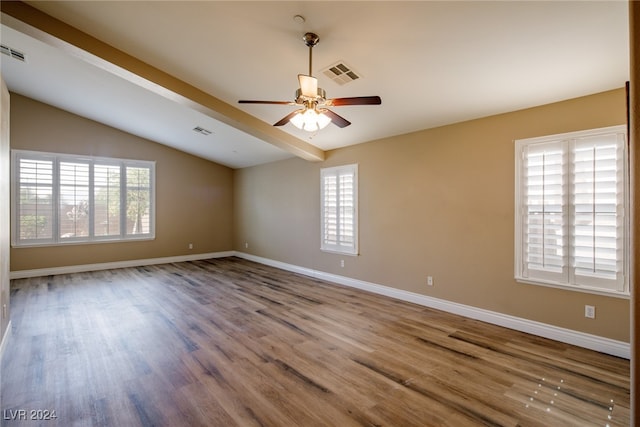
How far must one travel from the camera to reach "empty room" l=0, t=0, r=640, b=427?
231 cm

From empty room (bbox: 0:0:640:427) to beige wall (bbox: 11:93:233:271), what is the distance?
0.13m

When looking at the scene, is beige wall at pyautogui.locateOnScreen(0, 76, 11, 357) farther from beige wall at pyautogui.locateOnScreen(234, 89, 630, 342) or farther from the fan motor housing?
beige wall at pyautogui.locateOnScreen(234, 89, 630, 342)

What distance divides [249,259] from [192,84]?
537cm

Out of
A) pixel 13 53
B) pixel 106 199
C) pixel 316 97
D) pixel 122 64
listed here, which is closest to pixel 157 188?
pixel 106 199

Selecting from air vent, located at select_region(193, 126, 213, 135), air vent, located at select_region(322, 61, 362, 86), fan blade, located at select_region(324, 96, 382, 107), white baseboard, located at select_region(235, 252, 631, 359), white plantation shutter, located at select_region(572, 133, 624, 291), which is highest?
air vent, located at select_region(193, 126, 213, 135)

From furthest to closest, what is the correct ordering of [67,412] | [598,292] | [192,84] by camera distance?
[192,84]
[598,292]
[67,412]

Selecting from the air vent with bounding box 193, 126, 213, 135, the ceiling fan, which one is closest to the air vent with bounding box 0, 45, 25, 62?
the air vent with bounding box 193, 126, 213, 135

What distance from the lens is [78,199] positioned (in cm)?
675

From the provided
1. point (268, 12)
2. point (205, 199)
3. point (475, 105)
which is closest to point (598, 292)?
point (475, 105)

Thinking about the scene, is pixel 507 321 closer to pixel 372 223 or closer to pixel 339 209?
pixel 372 223

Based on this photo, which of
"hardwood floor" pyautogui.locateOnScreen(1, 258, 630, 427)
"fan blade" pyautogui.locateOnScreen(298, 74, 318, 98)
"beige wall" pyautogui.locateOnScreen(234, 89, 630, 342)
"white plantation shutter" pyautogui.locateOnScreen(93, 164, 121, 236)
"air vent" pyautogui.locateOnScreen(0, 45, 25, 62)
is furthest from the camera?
"white plantation shutter" pyautogui.locateOnScreen(93, 164, 121, 236)

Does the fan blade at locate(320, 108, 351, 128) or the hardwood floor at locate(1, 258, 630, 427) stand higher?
the fan blade at locate(320, 108, 351, 128)

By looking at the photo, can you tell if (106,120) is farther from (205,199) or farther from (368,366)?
(368,366)

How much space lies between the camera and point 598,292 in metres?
3.09
